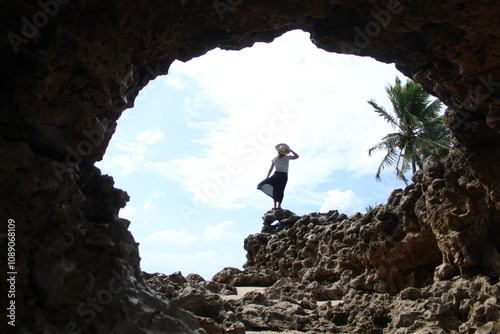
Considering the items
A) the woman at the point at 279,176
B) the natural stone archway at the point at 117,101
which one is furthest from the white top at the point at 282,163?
the natural stone archway at the point at 117,101

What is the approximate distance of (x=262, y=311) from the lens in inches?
225

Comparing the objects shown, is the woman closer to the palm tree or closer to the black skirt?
the black skirt

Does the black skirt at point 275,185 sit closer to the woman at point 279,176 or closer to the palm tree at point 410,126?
the woman at point 279,176

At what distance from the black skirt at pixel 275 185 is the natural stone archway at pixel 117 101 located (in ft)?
25.2

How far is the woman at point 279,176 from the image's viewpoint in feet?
42.4

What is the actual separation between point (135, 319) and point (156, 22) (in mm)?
3064

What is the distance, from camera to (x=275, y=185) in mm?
13195

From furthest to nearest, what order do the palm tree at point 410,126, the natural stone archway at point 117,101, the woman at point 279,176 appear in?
the palm tree at point 410,126, the woman at point 279,176, the natural stone archway at point 117,101

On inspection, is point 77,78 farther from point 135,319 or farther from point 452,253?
point 452,253

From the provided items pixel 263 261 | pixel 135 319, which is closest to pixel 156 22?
pixel 135 319

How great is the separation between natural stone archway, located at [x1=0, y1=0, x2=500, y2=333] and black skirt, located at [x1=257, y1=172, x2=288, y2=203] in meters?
7.67

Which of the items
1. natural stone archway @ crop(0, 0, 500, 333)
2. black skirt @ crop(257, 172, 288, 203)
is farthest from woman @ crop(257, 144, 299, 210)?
natural stone archway @ crop(0, 0, 500, 333)

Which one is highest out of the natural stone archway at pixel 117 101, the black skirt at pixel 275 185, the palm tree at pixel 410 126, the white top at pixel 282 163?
the palm tree at pixel 410 126

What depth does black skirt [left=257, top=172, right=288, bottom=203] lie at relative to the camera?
1307 centimetres
